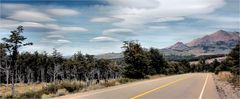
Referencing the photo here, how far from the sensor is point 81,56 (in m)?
128

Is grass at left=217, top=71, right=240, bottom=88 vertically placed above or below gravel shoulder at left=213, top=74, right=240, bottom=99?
below

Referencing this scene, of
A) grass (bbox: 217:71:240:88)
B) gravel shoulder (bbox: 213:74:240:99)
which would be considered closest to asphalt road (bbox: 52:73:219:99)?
gravel shoulder (bbox: 213:74:240:99)

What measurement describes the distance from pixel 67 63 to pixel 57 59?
3349 mm

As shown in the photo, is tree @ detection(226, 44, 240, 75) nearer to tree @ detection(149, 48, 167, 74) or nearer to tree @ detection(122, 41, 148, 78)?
tree @ detection(149, 48, 167, 74)

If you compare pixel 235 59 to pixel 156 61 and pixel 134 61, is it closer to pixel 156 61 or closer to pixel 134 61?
pixel 156 61

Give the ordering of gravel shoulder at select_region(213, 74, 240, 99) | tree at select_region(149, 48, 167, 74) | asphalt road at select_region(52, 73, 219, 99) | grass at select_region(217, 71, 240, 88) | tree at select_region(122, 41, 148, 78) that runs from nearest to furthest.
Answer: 1. asphalt road at select_region(52, 73, 219, 99)
2. gravel shoulder at select_region(213, 74, 240, 99)
3. grass at select_region(217, 71, 240, 88)
4. tree at select_region(122, 41, 148, 78)
5. tree at select_region(149, 48, 167, 74)

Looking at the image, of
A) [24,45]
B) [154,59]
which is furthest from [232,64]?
[24,45]

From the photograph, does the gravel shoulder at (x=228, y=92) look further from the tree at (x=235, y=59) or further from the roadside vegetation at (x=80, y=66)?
the tree at (x=235, y=59)

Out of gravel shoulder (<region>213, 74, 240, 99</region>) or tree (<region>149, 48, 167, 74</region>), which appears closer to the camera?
gravel shoulder (<region>213, 74, 240, 99</region>)

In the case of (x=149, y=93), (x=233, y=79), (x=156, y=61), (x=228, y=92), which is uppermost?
(x=156, y=61)

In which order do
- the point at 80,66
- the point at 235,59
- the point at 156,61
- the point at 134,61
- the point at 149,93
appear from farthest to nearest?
the point at 80,66 → the point at 156,61 → the point at 235,59 → the point at 134,61 → the point at 149,93

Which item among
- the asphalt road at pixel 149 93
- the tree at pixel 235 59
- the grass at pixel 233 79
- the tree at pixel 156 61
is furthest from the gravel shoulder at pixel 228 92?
the tree at pixel 156 61

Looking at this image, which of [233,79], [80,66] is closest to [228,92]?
[233,79]

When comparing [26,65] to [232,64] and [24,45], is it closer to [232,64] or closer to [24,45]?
[232,64]
